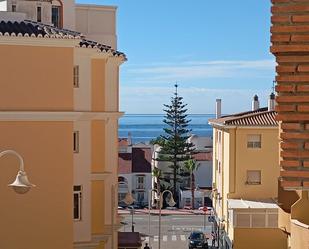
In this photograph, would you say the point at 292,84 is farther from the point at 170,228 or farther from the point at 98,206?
the point at 170,228

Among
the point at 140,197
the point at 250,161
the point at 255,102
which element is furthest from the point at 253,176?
the point at 140,197

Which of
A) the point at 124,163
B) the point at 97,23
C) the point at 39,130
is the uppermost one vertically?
the point at 97,23

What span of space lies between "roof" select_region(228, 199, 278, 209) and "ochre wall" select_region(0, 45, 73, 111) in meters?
16.6

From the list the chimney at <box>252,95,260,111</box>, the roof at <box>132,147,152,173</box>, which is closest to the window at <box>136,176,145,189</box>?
the roof at <box>132,147,152,173</box>

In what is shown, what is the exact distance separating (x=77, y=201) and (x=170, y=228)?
103ft

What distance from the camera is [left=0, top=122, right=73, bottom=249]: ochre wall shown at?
18703 millimetres

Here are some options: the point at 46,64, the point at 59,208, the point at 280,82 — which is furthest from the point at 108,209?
the point at 280,82

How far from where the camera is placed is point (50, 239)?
1903 centimetres

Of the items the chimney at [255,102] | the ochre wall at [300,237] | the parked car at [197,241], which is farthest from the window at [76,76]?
the chimney at [255,102]

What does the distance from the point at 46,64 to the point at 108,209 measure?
20.1ft

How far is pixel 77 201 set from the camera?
20594 millimetres

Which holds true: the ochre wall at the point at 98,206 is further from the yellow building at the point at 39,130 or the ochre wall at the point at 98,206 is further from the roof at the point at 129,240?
the roof at the point at 129,240

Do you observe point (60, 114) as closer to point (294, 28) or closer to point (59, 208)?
point (59, 208)

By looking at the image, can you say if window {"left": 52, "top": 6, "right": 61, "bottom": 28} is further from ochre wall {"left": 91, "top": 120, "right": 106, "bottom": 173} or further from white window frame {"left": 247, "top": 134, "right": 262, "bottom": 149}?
white window frame {"left": 247, "top": 134, "right": 262, "bottom": 149}
